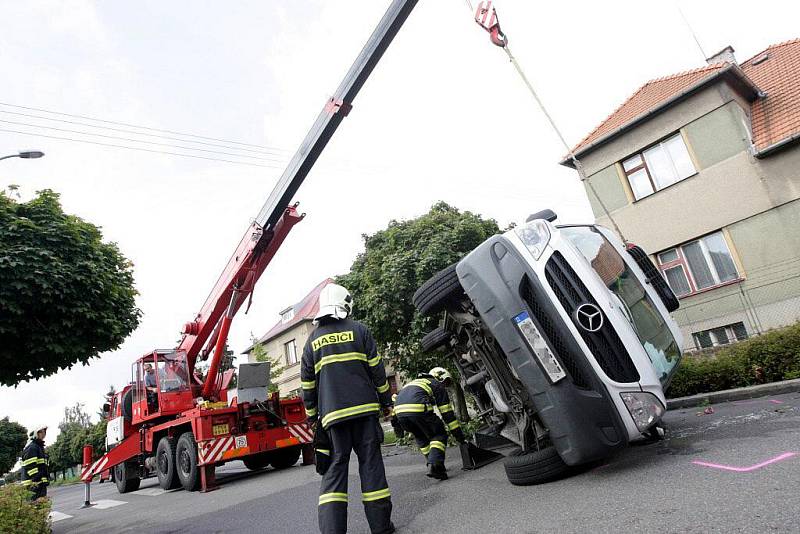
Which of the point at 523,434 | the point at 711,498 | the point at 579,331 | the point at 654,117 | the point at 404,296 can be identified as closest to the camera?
the point at 711,498

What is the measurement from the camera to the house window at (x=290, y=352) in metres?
32.6

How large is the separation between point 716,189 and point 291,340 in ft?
85.9

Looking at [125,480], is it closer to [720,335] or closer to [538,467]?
[538,467]

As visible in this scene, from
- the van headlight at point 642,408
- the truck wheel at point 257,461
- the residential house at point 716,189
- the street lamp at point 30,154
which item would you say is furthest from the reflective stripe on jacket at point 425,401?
the street lamp at point 30,154

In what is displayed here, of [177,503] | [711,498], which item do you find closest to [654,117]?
[711,498]

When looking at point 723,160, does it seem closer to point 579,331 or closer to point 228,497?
point 579,331

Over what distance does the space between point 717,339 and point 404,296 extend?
8.19 m

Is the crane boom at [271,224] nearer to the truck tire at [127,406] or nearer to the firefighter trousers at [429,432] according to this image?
the truck tire at [127,406]

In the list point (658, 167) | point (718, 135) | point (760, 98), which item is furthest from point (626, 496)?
point (760, 98)

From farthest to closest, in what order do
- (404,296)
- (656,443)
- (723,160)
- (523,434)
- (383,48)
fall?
(723,160)
(404,296)
(383,48)
(656,443)
(523,434)

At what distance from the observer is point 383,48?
23.0 ft

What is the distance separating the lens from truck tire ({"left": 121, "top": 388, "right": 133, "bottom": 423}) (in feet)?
36.7

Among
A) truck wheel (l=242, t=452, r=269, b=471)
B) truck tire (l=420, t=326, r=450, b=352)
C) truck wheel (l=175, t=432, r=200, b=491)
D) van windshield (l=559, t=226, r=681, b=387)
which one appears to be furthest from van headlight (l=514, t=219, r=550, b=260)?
truck wheel (l=242, t=452, r=269, b=471)

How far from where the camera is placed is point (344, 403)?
3.71m
